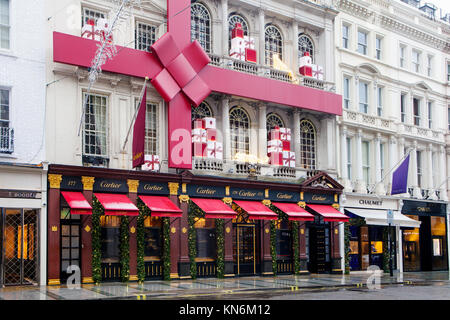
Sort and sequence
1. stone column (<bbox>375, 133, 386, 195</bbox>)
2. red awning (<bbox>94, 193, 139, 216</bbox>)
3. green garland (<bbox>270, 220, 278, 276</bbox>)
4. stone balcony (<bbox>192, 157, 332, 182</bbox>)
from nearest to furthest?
red awning (<bbox>94, 193, 139, 216</bbox>) → stone balcony (<bbox>192, 157, 332, 182</bbox>) → green garland (<bbox>270, 220, 278, 276</bbox>) → stone column (<bbox>375, 133, 386, 195</bbox>)

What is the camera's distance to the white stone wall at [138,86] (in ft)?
85.7

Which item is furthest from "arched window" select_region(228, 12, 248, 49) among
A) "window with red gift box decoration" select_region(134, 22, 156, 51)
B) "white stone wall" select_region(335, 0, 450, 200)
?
"white stone wall" select_region(335, 0, 450, 200)

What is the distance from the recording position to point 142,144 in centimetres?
2538

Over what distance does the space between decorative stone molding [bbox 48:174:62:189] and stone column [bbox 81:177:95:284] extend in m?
1.02

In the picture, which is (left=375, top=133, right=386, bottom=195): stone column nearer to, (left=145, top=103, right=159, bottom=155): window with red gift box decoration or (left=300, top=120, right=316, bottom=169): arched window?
(left=300, top=120, right=316, bottom=169): arched window

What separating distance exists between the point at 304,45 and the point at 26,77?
55.3 ft

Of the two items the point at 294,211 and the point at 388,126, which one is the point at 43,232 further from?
the point at 388,126

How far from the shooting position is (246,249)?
3127 centimetres

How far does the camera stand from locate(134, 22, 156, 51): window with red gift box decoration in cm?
2906

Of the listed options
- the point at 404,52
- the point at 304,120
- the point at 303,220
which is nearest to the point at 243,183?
the point at 303,220

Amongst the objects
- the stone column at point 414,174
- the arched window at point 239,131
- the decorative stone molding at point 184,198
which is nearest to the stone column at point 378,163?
the stone column at point 414,174

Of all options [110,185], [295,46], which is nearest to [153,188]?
[110,185]

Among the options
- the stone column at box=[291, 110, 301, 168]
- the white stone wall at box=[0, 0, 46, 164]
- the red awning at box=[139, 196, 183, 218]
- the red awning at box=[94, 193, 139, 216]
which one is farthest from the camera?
the stone column at box=[291, 110, 301, 168]
